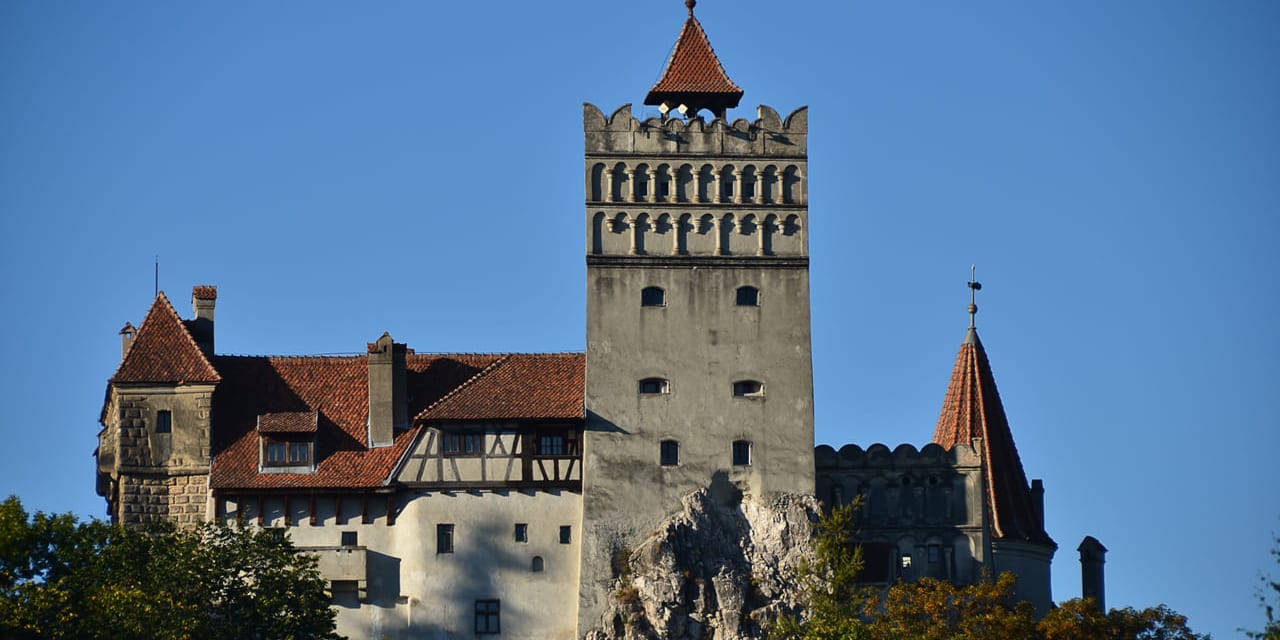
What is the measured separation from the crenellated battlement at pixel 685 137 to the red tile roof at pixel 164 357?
555 inches

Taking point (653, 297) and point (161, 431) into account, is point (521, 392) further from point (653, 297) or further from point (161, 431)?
point (161, 431)

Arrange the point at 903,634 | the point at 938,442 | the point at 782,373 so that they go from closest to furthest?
the point at 903,634
the point at 782,373
the point at 938,442

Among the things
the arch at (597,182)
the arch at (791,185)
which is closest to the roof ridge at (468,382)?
the arch at (597,182)

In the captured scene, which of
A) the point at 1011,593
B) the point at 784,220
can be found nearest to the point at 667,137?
the point at 784,220

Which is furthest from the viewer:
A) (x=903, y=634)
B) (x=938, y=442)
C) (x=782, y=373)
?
(x=938, y=442)

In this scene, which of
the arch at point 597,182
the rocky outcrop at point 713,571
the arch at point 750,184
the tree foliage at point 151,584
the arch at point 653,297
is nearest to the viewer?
the tree foliage at point 151,584

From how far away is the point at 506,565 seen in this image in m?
102

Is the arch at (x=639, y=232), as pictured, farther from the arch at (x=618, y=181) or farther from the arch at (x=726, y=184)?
the arch at (x=726, y=184)

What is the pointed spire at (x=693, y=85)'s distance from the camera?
10662 centimetres

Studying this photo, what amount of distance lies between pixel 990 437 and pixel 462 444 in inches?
726

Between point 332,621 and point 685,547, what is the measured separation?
36.2 ft

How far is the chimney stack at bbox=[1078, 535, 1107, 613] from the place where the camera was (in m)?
111

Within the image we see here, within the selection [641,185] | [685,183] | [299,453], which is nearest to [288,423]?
[299,453]

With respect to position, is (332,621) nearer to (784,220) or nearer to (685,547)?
(685,547)
